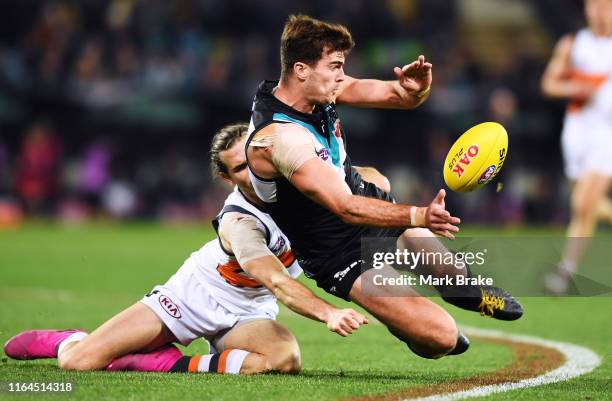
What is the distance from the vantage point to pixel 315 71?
6043 millimetres

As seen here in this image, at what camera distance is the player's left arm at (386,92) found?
6660 mm

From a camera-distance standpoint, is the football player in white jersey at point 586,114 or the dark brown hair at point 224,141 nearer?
the dark brown hair at point 224,141

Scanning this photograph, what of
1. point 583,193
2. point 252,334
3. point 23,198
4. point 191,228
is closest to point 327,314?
point 252,334

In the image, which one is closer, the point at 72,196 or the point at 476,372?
the point at 476,372

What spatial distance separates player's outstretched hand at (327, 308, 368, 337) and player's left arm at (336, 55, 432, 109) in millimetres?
1889

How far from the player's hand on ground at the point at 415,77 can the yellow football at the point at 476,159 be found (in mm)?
669

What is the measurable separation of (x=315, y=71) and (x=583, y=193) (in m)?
5.43

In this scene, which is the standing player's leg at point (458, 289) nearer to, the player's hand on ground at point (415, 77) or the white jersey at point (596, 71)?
the player's hand on ground at point (415, 77)

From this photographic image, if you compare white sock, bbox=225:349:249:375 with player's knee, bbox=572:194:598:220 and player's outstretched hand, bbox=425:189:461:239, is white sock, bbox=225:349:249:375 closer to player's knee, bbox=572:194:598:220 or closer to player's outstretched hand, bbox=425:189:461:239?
player's outstretched hand, bbox=425:189:461:239

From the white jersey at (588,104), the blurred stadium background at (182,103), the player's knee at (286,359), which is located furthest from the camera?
the blurred stadium background at (182,103)

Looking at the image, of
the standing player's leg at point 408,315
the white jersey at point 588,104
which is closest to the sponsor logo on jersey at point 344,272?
the standing player's leg at point 408,315

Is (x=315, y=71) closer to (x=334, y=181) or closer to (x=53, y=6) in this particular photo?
(x=334, y=181)

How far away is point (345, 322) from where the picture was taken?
528 centimetres

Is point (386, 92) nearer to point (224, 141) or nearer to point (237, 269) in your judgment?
point (224, 141)
